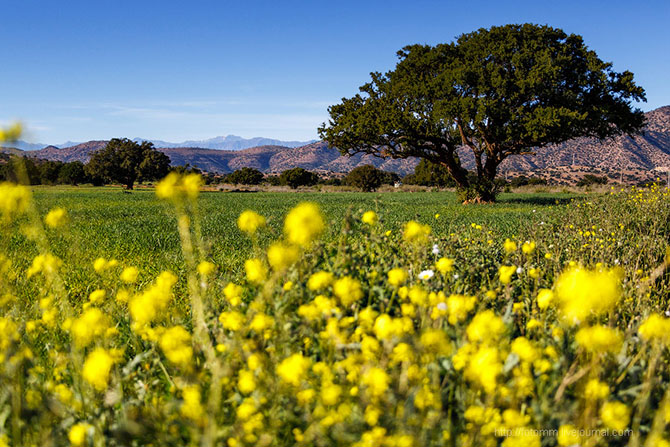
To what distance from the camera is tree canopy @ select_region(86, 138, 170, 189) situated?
6744 cm

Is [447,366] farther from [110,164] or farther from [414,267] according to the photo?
[110,164]

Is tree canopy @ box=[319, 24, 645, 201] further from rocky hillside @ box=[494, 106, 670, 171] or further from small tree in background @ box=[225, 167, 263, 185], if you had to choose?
rocky hillside @ box=[494, 106, 670, 171]

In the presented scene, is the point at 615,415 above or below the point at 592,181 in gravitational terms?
below

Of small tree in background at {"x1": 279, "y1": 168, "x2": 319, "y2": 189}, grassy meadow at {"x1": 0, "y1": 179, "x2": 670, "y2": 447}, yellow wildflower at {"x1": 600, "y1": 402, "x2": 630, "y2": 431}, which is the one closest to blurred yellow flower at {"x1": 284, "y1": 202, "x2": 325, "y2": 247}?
grassy meadow at {"x1": 0, "y1": 179, "x2": 670, "y2": 447}

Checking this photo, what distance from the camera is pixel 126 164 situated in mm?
67438

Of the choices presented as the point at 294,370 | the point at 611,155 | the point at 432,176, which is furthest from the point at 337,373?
the point at 611,155

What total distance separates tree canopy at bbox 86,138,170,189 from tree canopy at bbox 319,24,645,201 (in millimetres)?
53593

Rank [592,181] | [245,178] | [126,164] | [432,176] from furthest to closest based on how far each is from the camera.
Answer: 1. [245,178]
2. [432,176]
3. [126,164]
4. [592,181]

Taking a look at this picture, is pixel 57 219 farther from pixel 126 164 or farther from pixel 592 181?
pixel 592 181

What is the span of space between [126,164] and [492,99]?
63.0m

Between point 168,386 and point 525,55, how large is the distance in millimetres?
21666

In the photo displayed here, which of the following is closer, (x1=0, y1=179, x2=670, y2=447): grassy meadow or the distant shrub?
(x1=0, y1=179, x2=670, y2=447): grassy meadow

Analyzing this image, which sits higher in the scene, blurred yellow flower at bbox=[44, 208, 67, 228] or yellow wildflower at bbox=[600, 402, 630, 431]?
blurred yellow flower at bbox=[44, 208, 67, 228]

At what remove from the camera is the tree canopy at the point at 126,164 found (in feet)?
221
